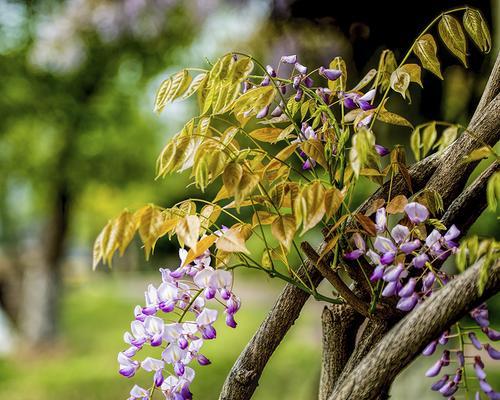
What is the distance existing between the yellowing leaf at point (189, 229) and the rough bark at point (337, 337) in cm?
32

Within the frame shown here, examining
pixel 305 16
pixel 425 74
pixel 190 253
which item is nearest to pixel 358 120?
pixel 190 253

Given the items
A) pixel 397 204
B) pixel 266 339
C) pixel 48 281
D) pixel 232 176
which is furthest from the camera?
pixel 48 281

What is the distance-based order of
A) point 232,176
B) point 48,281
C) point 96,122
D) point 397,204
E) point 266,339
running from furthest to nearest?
point 48,281
point 96,122
point 266,339
point 397,204
point 232,176

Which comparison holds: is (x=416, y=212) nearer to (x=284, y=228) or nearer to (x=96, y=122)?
(x=284, y=228)

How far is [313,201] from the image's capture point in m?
0.89

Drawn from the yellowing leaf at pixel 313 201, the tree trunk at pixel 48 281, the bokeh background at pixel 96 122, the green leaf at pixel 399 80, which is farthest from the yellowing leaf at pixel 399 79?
the tree trunk at pixel 48 281

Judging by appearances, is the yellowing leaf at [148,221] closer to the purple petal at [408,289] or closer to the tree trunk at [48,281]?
the purple petal at [408,289]

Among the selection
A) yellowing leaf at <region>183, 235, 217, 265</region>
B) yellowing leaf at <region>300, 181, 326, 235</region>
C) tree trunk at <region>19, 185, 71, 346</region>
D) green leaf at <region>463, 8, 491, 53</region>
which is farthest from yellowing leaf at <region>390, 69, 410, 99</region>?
tree trunk at <region>19, 185, 71, 346</region>

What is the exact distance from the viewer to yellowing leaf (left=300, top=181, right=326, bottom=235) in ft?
2.88

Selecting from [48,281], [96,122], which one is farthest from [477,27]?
[48,281]

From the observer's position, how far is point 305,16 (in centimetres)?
363

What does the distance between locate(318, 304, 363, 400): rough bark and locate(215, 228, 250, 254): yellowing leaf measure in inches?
9.5

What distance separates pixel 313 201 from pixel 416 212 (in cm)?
15

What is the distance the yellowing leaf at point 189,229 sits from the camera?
0.88m
